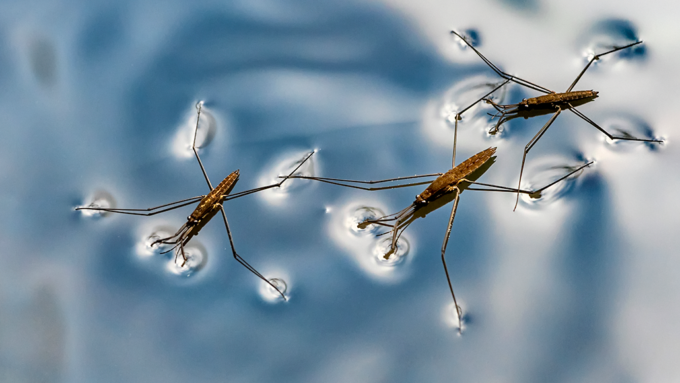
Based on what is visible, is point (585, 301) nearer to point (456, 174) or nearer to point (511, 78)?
point (456, 174)

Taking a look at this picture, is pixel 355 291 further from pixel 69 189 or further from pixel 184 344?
pixel 69 189

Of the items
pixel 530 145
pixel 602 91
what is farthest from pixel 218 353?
pixel 602 91

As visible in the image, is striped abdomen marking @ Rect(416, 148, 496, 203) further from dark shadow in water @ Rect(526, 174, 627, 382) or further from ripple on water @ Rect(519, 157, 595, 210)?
dark shadow in water @ Rect(526, 174, 627, 382)

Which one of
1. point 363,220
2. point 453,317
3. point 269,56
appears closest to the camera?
point 453,317

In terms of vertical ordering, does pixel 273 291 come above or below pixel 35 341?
below

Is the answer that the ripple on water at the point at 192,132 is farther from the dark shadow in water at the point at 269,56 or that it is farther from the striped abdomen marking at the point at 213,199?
the striped abdomen marking at the point at 213,199

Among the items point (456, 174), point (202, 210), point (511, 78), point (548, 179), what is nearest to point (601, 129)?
point (548, 179)

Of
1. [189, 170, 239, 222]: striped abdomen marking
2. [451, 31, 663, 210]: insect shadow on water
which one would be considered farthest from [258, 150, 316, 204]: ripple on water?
[451, 31, 663, 210]: insect shadow on water
